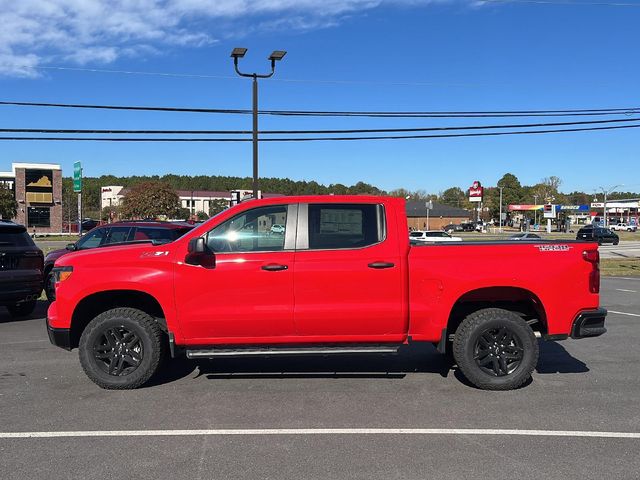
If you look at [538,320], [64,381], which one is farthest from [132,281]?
[538,320]

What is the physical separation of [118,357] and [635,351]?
6507 mm

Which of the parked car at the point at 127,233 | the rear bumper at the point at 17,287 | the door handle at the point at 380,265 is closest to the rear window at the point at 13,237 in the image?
the rear bumper at the point at 17,287

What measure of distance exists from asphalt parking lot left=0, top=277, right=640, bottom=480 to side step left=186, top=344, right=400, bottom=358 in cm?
42

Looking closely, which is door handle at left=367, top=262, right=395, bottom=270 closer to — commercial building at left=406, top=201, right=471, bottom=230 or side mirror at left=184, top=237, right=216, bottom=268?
side mirror at left=184, top=237, right=216, bottom=268

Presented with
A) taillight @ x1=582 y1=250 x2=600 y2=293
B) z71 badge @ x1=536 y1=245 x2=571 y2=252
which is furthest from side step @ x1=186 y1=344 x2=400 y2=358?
taillight @ x1=582 y1=250 x2=600 y2=293

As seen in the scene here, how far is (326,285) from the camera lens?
17.5 ft

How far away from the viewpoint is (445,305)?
544cm

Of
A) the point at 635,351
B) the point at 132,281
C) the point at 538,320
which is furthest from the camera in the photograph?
the point at 635,351

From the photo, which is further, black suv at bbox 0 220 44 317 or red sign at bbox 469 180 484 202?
red sign at bbox 469 180 484 202

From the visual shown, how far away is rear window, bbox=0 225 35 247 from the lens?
9.22 metres

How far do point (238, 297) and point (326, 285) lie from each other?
879mm

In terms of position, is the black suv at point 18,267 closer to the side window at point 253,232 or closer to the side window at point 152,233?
the side window at point 152,233

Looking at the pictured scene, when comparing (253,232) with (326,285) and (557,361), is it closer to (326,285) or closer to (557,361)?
(326,285)

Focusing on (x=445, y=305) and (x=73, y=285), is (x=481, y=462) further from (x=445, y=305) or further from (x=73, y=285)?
(x=73, y=285)
